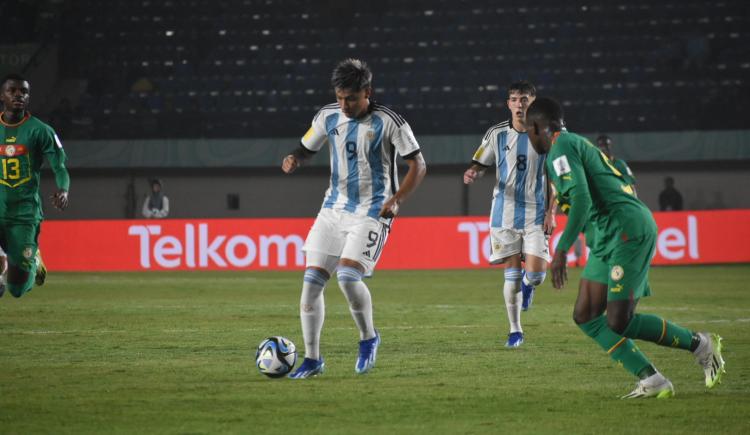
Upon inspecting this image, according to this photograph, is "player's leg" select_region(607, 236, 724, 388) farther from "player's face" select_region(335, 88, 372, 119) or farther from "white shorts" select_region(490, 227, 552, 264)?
"white shorts" select_region(490, 227, 552, 264)

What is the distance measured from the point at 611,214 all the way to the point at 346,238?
2.08 metres

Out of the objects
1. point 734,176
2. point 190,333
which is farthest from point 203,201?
point 190,333

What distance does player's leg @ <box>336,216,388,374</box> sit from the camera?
305 inches

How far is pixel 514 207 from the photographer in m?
10.3

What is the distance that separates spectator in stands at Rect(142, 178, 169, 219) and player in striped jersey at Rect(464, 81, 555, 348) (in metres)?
14.0

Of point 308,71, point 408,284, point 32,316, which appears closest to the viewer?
point 32,316

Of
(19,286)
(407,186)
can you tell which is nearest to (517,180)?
(407,186)

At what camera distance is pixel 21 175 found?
10.7 metres

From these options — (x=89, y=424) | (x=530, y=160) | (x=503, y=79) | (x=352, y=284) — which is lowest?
(x=89, y=424)

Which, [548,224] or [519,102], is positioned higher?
[519,102]

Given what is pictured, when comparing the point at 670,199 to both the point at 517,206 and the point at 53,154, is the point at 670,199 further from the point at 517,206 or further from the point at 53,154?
the point at 53,154

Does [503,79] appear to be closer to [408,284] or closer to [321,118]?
[408,284]

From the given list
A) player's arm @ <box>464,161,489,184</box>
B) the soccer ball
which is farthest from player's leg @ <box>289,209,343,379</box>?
player's arm @ <box>464,161,489,184</box>

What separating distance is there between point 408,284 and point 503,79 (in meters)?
10.7
